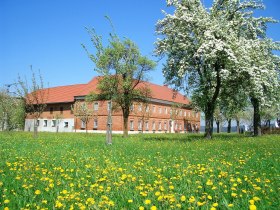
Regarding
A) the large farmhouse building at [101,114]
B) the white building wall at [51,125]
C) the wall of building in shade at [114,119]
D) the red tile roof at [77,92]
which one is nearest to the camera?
the wall of building in shade at [114,119]

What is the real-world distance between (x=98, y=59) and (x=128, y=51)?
18774mm

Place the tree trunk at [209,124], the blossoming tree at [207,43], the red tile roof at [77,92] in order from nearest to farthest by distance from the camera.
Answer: the blossoming tree at [207,43], the tree trunk at [209,124], the red tile roof at [77,92]

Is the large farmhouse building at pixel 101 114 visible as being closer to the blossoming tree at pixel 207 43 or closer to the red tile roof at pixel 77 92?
the red tile roof at pixel 77 92

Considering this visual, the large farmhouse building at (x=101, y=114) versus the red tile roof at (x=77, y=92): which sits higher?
the red tile roof at (x=77, y=92)

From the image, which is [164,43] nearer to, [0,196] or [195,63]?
[195,63]

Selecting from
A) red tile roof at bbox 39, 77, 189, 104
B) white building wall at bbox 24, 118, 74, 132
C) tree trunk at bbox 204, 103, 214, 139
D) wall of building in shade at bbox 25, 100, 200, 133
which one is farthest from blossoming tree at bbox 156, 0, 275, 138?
white building wall at bbox 24, 118, 74, 132

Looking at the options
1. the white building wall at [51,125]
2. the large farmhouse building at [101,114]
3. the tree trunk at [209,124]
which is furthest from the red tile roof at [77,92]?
the tree trunk at [209,124]

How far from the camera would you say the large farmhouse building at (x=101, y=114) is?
198ft

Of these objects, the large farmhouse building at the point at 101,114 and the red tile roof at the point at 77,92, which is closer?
the large farmhouse building at the point at 101,114

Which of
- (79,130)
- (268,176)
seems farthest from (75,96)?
(268,176)

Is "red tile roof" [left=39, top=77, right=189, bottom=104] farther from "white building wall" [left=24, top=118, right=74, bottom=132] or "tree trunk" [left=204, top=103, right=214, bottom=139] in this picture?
"tree trunk" [left=204, top=103, right=214, bottom=139]

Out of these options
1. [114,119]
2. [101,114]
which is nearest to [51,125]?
[101,114]

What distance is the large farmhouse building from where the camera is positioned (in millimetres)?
60219

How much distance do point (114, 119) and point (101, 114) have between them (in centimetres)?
354
